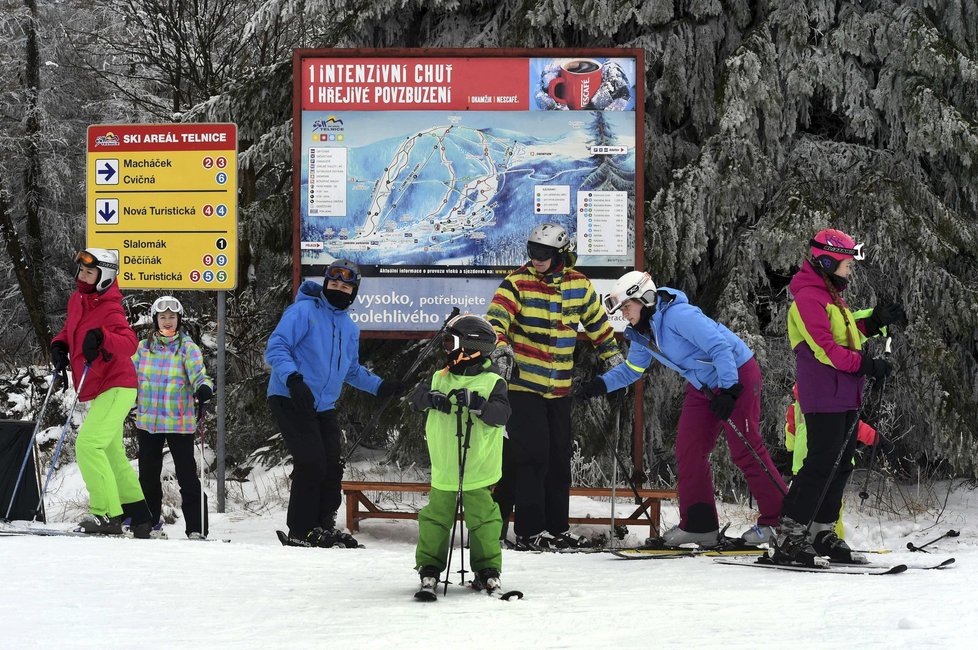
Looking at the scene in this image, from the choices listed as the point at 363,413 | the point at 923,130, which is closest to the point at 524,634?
the point at 363,413

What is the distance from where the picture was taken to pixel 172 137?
29.9ft

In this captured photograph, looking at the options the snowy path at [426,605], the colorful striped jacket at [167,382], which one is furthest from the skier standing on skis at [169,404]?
the snowy path at [426,605]

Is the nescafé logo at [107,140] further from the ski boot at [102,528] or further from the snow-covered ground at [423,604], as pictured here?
the snow-covered ground at [423,604]

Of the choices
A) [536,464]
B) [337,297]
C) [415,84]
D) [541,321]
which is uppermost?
[415,84]

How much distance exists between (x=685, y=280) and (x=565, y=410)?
3.60 metres

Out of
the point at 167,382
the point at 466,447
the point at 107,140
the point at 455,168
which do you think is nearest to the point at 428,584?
the point at 466,447

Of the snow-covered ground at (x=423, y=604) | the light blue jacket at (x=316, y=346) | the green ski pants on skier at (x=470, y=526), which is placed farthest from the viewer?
the light blue jacket at (x=316, y=346)

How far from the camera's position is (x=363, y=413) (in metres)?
10.2

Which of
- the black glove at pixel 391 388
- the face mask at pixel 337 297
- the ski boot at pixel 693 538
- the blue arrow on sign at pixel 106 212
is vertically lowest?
the ski boot at pixel 693 538

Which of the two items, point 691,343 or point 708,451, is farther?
point 708,451

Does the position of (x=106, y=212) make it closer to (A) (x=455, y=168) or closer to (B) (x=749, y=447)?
(A) (x=455, y=168)

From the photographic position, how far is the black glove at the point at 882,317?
5.84 m

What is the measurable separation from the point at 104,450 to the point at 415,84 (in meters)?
3.69

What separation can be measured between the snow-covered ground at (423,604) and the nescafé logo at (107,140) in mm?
3999
